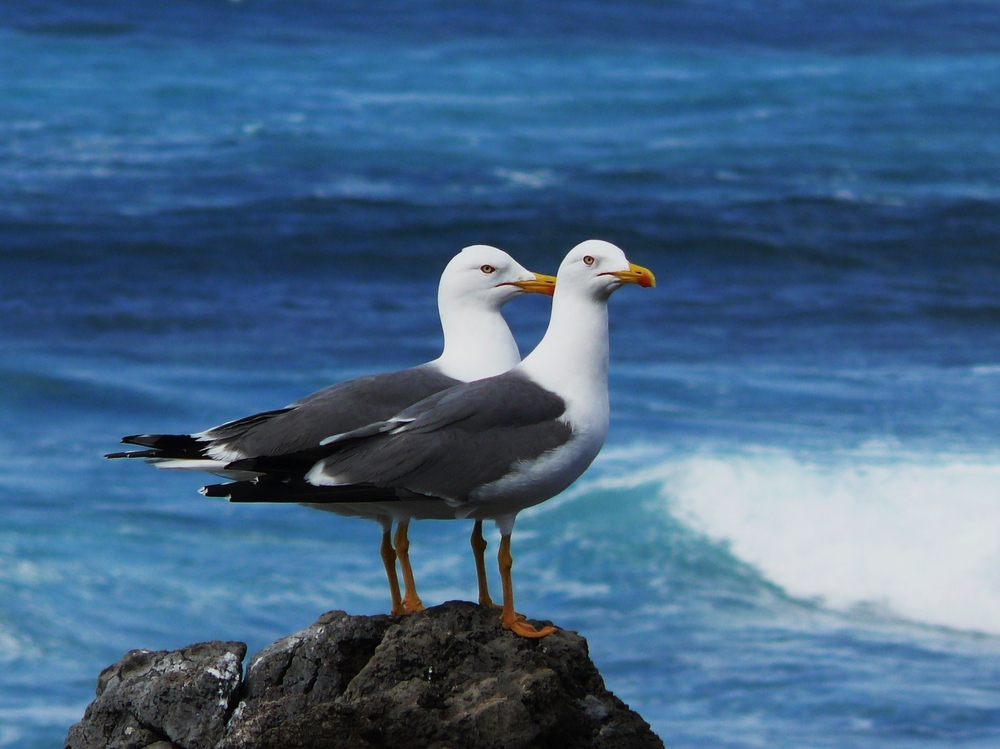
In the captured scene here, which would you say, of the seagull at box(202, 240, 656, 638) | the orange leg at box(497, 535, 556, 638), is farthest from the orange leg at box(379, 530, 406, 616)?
the orange leg at box(497, 535, 556, 638)

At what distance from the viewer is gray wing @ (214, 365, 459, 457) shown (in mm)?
6262

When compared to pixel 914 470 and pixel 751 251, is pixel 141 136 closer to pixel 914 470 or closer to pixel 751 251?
pixel 751 251

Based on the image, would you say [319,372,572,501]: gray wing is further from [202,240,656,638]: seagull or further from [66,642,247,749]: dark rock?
[66,642,247,749]: dark rock

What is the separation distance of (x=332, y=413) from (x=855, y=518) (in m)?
11.2

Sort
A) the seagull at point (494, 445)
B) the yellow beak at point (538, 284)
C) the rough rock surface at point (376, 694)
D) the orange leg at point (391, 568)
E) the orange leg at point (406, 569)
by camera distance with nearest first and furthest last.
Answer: the rough rock surface at point (376, 694) < the seagull at point (494, 445) < the orange leg at point (406, 569) < the orange leg at point (391, 568) < the yellow beak at point (538, 284)

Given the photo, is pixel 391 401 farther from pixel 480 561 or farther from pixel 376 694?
pixel 376 694

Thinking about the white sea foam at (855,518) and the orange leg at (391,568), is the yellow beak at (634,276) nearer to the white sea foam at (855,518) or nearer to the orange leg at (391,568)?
the orange leg at (391,568)

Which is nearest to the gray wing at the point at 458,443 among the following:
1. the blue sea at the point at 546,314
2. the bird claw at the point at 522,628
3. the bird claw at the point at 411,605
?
the bird claw at the point at 522,628

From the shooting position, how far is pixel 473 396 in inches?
240

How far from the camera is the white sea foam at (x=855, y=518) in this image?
1555cm

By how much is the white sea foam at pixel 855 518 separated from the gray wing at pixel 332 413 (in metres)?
9.26

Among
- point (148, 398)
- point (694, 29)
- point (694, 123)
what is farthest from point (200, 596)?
point (694, 29)

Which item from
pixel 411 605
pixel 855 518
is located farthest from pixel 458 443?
pixel 855 518

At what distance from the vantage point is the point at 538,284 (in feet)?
23.0
